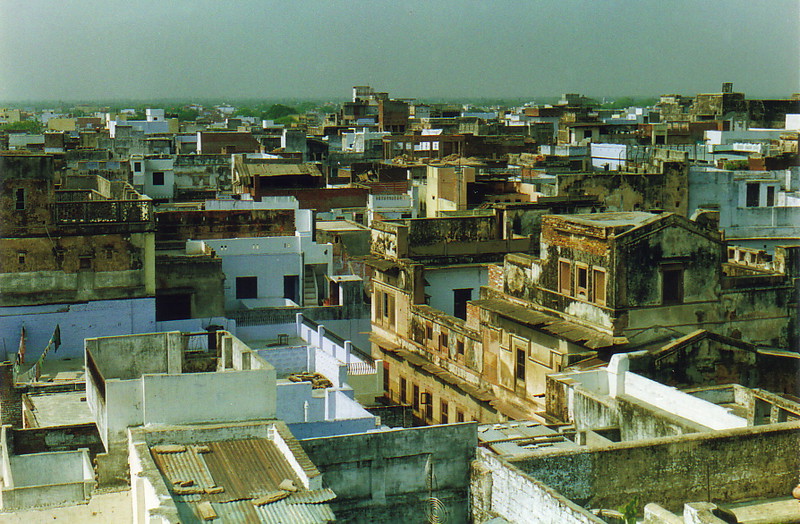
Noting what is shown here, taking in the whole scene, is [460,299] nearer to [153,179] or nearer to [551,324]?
[551,324]

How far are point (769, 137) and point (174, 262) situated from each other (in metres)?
54.9

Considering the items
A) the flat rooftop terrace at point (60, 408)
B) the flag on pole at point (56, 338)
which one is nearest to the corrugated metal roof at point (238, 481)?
the flat rooftop terrace at point (60, 408)

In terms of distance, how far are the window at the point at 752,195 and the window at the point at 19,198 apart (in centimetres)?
3311

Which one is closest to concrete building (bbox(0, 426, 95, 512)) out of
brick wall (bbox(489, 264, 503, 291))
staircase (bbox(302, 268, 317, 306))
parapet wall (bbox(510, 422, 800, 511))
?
parapet wall (bbox(510, 422, 800, 511))

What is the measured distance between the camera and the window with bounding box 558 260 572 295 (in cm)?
3216

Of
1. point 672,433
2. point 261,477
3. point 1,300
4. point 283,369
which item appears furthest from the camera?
point 1,300

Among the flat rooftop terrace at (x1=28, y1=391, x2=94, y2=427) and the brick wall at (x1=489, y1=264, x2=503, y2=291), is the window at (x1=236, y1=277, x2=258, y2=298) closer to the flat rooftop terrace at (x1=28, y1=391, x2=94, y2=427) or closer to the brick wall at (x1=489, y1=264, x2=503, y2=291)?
the brick wall at (x1=489, y1=264, x2=503, y2=291)

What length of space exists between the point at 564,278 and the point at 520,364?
3197 millimetres

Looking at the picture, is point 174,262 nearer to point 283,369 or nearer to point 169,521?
point 283,369

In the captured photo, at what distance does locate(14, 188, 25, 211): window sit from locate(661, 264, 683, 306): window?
2267 cm

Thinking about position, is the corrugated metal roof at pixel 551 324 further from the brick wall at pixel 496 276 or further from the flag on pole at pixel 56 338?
the flag on pole at pixel 56 338

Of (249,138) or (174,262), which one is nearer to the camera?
(174,262)

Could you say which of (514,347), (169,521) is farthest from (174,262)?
(169,521)

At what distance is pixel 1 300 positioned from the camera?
3909 centimetres
